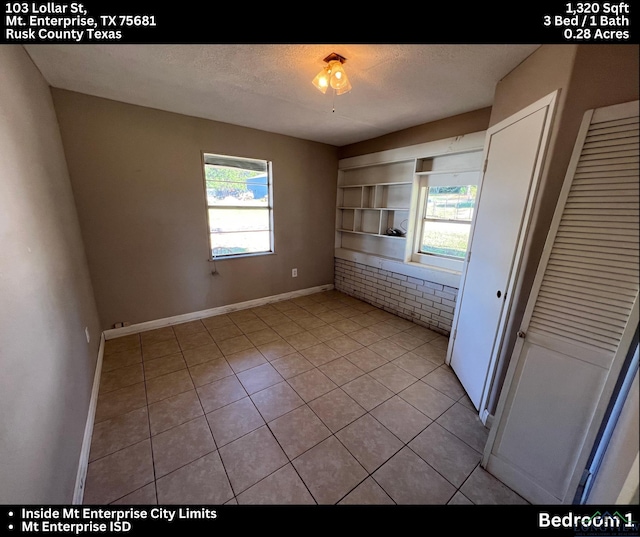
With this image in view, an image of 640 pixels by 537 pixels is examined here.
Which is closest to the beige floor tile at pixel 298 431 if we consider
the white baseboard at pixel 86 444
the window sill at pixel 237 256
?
the white baseboard at pixel 86 444

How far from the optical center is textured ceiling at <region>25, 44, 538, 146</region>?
153cm

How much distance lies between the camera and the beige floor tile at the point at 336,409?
1718 mm

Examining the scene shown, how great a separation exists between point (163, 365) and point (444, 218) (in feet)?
11.3

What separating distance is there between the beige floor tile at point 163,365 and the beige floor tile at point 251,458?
3.51 ft

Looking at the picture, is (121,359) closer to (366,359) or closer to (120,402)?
(120,402)

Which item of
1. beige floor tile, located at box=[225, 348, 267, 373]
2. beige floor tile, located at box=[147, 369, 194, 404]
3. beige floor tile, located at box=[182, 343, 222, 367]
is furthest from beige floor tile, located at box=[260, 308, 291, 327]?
beige floor tile, located at box=[147, 369, 194, 404]

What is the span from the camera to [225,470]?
4.53 feet

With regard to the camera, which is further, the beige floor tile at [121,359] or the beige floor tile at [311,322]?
the beige floor tile at [311,322]

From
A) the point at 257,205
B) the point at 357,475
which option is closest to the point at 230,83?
the point at 257,205

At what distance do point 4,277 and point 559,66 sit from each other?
276 centimetres

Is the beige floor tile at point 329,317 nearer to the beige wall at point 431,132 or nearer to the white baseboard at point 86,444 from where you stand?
the white baseboard at point 86,444

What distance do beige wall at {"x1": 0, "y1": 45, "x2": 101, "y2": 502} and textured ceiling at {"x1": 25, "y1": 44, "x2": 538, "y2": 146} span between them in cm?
43

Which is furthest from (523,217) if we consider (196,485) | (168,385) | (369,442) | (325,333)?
(168,385)
